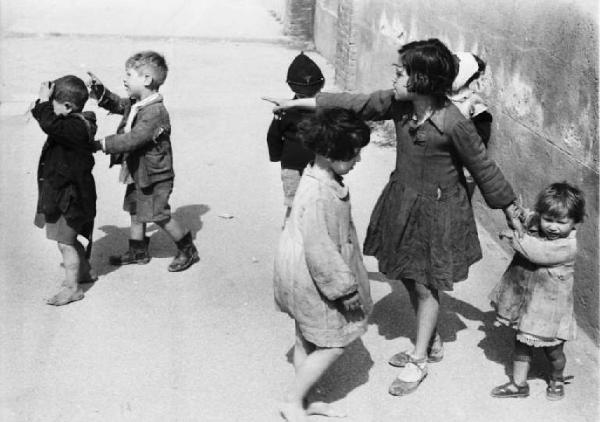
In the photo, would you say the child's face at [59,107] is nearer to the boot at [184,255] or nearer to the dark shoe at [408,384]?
the boot at [184,255]

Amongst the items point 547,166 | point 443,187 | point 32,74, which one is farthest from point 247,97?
point 443,187

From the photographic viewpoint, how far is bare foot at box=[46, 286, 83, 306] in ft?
17.0

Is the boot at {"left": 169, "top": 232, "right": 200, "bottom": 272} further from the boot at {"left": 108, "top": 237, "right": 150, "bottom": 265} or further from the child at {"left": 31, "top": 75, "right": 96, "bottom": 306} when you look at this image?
the child at {"left": 31, "top": 75, "right": 96, "bottom": 306}

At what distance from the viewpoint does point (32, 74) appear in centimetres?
1149

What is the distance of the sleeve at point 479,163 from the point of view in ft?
13.4

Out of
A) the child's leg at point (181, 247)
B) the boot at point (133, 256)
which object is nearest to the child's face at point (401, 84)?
the child's leg at point (181, 247)

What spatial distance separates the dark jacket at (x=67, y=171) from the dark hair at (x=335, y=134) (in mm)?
Answer: 1815

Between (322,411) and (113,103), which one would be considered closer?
(322,411)

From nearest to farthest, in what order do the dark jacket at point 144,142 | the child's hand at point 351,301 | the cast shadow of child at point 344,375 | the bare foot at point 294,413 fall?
1. the child's hand at point 351,301
2. the bare foot at point 294,413
3. the cast shadow of child at point 344,375
4. the dark jacket at point 144,142

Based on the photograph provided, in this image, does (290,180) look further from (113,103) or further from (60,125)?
(60,125)

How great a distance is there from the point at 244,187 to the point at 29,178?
1.88 m

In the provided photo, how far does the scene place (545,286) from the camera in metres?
4.17

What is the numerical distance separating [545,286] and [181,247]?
2.56 metres

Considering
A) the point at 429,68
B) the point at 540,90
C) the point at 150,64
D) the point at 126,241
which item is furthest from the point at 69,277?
the point at 540,90
